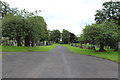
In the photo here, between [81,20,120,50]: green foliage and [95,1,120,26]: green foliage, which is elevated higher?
[95,1,120,26]: green foliage

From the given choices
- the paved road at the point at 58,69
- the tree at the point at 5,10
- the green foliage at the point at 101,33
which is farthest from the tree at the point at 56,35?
the paved road at the point at 58,69

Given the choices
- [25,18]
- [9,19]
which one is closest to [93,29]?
[25,18]

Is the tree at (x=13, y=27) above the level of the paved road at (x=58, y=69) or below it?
above

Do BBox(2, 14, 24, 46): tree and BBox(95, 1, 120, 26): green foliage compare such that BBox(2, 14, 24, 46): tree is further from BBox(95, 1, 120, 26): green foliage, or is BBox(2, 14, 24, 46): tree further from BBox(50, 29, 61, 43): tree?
BBox(50, 29, 61, 43): tree

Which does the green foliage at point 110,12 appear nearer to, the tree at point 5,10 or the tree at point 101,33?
the tree at point 101,33

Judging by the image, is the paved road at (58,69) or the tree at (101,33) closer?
the paved road at (58,69)

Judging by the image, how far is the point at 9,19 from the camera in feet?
95.6

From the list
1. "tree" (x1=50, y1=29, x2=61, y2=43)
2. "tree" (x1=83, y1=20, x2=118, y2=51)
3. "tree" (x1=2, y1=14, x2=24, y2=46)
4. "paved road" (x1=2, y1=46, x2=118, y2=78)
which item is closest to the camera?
"paved road" (x1=2, y1=46, x2=118, y2=78)

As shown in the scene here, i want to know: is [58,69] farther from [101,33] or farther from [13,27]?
[13,27]

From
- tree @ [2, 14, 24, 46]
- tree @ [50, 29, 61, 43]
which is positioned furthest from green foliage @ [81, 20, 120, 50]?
tree @ [50, 29, 61, 43]

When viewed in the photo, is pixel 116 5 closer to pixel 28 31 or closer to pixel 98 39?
pixel 98 39

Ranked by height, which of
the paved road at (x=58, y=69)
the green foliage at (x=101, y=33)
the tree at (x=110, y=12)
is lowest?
the paved road at (x=58, y=69)

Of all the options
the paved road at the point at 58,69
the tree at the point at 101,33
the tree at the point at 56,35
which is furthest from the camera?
the tree at the point at 56,35

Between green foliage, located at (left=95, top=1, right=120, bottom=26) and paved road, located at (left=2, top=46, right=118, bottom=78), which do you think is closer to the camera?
paved road, located at (left=2, top=46, right=118, bottom=78)
